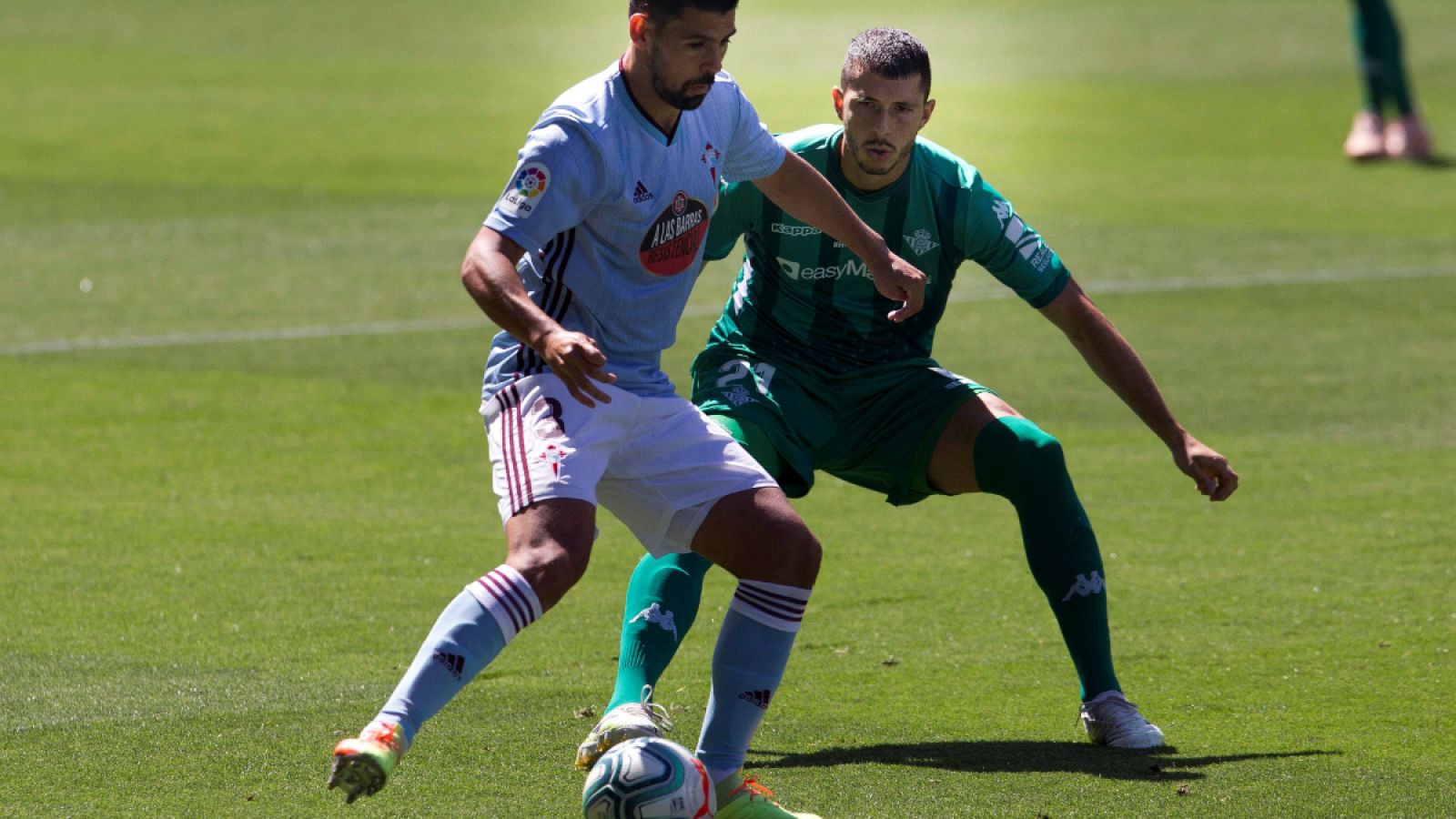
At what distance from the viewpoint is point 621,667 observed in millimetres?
5805

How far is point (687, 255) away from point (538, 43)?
1181 inches

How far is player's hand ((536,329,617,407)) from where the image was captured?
4.56 m

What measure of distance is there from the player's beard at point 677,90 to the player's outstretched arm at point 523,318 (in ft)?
1.81

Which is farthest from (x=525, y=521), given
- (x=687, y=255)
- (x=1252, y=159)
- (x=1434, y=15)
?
(x=1434, y=15)

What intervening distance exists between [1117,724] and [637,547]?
9.36 feet

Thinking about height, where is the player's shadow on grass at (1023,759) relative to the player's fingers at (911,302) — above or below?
below

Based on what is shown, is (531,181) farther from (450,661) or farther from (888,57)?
(888,57)

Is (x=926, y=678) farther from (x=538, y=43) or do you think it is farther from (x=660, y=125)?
(x=538, y=43)

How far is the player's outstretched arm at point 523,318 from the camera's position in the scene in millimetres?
4570

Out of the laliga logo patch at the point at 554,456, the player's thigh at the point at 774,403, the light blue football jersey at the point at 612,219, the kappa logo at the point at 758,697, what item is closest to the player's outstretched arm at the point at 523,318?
the light blue football jersey at the point at 612,219

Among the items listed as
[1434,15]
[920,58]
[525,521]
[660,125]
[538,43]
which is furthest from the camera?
[1434,15]

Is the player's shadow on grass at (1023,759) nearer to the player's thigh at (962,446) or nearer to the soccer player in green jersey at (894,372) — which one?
the soccer player in green jersey at (894,372)

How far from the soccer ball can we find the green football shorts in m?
1.63

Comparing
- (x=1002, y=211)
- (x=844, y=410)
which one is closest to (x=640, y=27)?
(x=1002, y=211)
